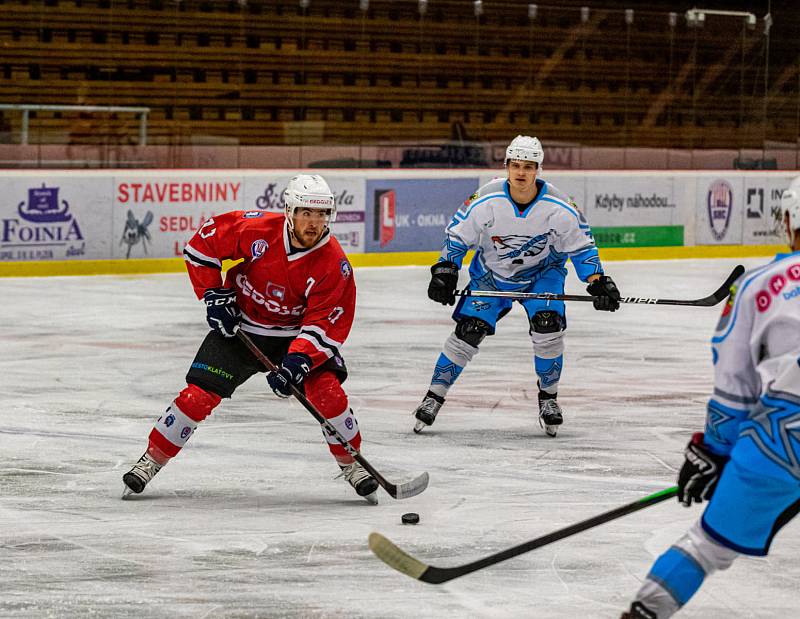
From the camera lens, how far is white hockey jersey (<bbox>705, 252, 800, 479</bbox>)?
244 cm

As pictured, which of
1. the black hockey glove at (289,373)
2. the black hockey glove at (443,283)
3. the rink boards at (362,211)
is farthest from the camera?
the rink boards at (362,211)

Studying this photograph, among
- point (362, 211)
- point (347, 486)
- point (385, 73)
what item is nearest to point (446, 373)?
point (347, 486)

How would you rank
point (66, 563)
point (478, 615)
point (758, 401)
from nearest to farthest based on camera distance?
1. point (758, 401)
2. point (478, 615)
3. point (66, 563)

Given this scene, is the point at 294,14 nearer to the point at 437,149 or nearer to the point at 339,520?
the point at 437,149

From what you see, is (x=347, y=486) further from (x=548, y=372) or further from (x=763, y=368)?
(x=763, y=368)

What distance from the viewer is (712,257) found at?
47.3 ft

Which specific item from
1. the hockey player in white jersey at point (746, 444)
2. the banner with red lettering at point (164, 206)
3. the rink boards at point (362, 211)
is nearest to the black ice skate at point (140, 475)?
the hockey player in white jersey at point (746, 444)

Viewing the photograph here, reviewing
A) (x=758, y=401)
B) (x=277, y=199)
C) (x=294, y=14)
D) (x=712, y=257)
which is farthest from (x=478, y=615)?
(x=712, y=257)

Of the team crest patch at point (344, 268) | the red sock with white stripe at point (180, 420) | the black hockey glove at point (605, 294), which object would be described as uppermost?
the team crest patch at point (344, 268)

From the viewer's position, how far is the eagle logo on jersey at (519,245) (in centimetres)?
567

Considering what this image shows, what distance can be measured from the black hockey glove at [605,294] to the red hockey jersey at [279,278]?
1518 millimetres

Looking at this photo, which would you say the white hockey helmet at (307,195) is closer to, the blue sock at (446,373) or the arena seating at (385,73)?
the blue sock at (446,373)

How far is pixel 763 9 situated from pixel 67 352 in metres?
12.3

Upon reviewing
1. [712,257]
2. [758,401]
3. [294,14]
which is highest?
[294,14]
